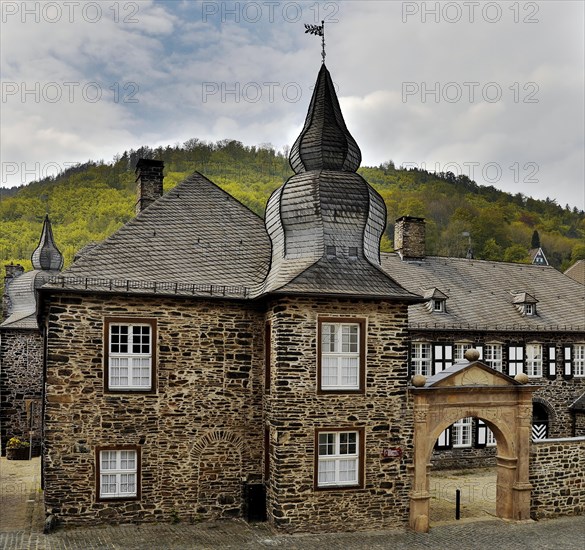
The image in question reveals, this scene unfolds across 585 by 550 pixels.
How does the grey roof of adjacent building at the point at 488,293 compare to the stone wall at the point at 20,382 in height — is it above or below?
above

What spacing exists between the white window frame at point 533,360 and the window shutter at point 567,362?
38.6 inches

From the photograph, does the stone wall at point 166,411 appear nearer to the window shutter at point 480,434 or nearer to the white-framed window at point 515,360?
the window shutter at point 480,434

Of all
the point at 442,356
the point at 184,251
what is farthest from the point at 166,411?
the point at 442,356

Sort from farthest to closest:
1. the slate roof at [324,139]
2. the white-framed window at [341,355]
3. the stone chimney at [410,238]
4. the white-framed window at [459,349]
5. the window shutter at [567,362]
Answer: the stone chimney at [410,238] < the window shutter at [567,362] < the white-framed window at [459,349] < the slate roof at [324,139] < the white-framed window at [341,355]

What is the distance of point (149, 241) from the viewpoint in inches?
695

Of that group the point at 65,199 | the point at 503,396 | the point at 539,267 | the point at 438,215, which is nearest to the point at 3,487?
the point at 503,396

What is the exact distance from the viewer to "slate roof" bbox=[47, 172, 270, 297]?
53.3 ft

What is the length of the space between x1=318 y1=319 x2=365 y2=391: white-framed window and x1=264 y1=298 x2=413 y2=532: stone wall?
0.18 meters

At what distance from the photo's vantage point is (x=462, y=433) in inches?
993

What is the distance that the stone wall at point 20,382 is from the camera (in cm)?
2877

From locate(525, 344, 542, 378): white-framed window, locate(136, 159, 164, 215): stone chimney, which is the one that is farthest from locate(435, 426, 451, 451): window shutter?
locate(136, 159, 164, 215): stone chimney

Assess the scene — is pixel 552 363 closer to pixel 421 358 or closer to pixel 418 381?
pixel 421 358

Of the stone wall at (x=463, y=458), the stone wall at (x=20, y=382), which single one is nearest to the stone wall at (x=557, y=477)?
the stone wall at (x=463, y=458)

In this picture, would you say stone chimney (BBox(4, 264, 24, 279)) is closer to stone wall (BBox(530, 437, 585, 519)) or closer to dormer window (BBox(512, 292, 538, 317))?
dormer window (BBox(512, 292, 538, 317))
